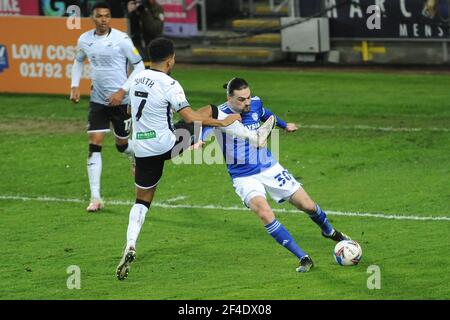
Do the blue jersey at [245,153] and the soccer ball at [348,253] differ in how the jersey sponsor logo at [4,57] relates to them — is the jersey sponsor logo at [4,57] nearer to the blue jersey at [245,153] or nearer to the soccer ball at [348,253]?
the blue jersey at [245,153]

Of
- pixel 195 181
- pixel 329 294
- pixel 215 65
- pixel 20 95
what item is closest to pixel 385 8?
pixel 215 65

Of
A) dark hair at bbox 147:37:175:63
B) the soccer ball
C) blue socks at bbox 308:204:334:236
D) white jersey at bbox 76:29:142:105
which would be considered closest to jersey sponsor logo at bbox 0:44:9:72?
white jersey at bbox 76:29:142:105

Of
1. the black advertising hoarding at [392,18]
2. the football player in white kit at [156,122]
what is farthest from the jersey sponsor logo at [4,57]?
the football player in white kit at [156,122]

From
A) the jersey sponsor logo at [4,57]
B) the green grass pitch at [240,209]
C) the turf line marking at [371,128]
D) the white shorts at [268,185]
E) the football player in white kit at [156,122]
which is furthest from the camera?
the jersey sponsor logo at [4,57]

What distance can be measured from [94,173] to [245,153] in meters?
4.03

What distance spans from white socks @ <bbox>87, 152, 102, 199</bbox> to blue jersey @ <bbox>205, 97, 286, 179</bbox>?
3.66 m

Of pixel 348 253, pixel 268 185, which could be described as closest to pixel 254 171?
pixel 268 185

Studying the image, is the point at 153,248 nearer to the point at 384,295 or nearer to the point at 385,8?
the point at 384,295

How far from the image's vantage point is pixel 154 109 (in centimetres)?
1241

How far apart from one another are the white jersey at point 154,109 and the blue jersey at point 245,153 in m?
0.55

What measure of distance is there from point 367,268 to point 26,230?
15.6 ft

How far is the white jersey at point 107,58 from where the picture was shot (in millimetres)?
16078

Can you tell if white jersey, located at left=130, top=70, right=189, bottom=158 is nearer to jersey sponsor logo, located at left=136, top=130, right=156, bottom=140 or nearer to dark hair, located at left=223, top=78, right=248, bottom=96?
jersey sponsor logo, located at left=136, top=130, right=156, bottom=140

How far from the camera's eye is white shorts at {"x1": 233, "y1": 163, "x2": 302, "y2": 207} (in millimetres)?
12211
